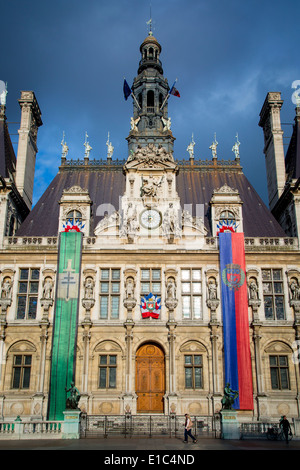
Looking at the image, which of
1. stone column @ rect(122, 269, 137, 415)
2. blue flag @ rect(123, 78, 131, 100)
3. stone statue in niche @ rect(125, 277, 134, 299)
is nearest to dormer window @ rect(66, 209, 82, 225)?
stone column @ rect(122, 269, 137, 415)

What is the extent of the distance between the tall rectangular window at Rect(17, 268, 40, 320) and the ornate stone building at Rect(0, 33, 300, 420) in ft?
0.25

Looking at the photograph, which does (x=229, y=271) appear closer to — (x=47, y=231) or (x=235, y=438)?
(x=235, y=438)

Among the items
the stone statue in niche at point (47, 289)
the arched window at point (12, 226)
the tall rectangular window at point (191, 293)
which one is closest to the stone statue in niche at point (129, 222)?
the tall rectangular window at point (191, 293)

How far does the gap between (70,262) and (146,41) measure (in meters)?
28.2

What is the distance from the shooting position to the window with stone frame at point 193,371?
106 ft

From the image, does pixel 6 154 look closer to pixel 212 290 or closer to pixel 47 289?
pixel 47 289

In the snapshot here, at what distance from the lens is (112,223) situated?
3619 centimetres

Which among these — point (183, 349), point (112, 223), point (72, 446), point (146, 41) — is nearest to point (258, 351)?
point (183, 349)

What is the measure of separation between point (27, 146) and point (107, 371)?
22.2 meters

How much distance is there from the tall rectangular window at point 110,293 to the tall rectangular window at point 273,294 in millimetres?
11094

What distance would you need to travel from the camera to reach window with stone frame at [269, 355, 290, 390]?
105 feet

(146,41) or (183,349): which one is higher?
(146,41)

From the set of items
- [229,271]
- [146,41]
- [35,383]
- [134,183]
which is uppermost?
[146,41]

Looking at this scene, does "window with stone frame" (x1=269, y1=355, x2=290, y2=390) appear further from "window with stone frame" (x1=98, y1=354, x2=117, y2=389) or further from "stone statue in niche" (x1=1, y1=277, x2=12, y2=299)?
"stone statue in niche" (x1=1, y1=277, x2=12, y2=299)
